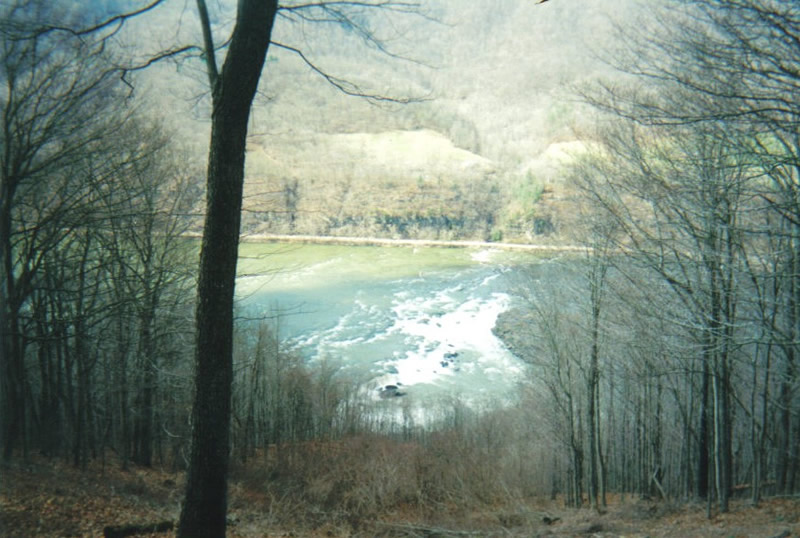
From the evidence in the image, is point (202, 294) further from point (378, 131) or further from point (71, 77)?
point (378, 131)

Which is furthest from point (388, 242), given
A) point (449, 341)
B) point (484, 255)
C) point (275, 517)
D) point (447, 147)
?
point (275, 517)

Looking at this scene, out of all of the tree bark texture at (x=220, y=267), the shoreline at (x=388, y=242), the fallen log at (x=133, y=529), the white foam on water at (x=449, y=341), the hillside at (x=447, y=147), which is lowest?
the white foam on water at (x=449, y=341)

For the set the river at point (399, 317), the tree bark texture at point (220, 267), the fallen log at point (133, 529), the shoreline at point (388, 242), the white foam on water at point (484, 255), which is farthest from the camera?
the shoreline at point (388, 242)

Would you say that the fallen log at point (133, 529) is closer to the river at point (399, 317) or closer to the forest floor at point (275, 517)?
the forest floor at point (275, 517)

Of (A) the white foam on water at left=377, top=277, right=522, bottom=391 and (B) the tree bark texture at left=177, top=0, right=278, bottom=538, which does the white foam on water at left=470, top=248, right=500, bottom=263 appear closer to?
(A) the white foam on water at left=377, top=277, right=522, bottom=391

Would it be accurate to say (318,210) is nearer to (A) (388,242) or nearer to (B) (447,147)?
(A) (388,242)

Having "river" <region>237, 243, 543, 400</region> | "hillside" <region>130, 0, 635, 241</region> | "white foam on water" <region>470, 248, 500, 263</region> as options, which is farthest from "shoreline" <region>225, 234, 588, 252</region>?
"river" <region>237, 243, 543, 400</region>

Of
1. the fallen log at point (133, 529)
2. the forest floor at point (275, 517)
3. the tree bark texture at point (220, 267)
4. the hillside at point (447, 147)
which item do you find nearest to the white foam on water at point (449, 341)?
the forest floor at point (275, 517)
